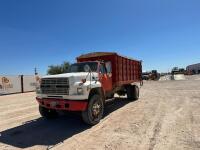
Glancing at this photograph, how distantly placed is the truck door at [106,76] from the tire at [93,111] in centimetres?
111

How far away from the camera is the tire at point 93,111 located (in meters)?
7.61

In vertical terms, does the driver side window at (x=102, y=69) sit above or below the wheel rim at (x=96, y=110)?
above

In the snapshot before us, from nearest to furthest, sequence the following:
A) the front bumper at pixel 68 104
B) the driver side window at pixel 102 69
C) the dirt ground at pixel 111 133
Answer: the dirt ground at pixel 111 133 → the front bumper at pixel 68 104 → the driver side window at pixel 102 69

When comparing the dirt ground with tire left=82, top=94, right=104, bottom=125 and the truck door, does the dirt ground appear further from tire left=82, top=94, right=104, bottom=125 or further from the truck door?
the truck door

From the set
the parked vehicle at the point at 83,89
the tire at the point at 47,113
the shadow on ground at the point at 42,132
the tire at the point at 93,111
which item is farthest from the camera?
the tire at the point at 47,113

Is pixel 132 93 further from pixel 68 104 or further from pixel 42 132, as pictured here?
pixel 42 132

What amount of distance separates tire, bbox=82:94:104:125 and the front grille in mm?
999

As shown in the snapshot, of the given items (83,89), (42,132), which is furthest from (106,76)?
(42,132)

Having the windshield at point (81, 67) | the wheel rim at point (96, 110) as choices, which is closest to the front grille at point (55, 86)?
the wheel rim at point (96, 110)

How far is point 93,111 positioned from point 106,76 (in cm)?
231

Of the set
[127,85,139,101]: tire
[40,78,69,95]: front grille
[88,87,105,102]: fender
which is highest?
[40,78,69,95]: front grille

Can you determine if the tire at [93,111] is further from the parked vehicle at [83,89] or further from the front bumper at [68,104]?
the front bumper at [68,104]

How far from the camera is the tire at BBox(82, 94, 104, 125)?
7609mm

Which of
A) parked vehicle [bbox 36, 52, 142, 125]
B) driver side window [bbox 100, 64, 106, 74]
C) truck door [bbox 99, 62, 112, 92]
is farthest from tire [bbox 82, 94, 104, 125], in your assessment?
driver side window [bbox 100, 64, 106, 74]
